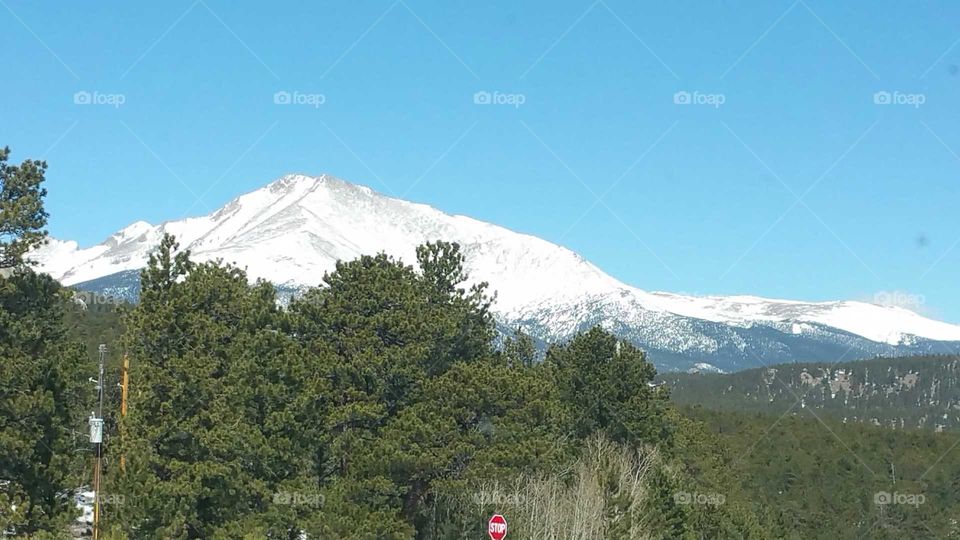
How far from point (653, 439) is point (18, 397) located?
35.4 meters

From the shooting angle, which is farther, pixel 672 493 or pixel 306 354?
pixel 672 493

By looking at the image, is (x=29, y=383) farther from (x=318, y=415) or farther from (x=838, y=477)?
(x=838, y=477)

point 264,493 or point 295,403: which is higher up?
point 295,403

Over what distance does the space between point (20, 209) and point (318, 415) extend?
12.3 metres

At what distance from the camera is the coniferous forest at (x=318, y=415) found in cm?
3198

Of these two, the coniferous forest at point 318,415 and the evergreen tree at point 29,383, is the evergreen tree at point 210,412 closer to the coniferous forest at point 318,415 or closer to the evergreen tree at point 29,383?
the coniferous forest at point 318,415

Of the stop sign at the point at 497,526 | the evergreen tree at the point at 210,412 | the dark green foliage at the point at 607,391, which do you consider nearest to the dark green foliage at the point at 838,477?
the dark green foliage at the point at 607,391

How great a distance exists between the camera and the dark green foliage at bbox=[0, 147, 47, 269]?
31.0m

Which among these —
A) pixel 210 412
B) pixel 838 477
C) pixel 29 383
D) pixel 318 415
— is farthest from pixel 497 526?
pixel 838 477

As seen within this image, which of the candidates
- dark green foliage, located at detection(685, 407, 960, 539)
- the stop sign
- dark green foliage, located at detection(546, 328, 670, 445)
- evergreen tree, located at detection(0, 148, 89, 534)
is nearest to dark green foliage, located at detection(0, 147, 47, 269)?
evergreen tree, located at detection(0, 148, 89, 534)

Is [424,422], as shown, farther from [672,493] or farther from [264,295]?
[672,493]

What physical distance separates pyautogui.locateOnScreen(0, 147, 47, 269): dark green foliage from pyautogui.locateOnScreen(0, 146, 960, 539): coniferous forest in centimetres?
6

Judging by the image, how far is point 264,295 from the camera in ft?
125

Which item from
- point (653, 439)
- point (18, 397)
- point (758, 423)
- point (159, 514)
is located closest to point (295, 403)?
point (159, 514)
